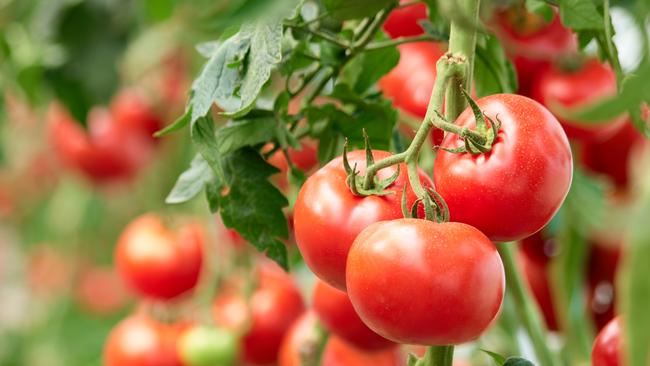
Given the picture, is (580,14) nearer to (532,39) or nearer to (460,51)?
(460,51)

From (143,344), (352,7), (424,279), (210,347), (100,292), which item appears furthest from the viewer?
(100,292)

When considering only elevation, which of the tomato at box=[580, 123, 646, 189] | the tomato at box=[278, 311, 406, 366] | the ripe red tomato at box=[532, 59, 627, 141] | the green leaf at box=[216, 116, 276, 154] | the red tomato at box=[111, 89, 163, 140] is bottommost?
the red tomato at box=[111, 89, 163, 140]

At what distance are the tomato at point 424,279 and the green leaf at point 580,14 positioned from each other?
0.50 ft

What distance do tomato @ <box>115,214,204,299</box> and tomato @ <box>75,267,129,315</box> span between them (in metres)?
1.05

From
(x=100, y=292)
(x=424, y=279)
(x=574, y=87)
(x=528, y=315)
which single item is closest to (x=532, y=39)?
(x=574, y=87)

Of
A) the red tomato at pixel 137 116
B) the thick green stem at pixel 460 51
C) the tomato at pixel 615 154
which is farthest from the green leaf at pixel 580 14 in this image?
the red tomato at pixel 137 116

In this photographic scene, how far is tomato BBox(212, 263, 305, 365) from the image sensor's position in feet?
3.82

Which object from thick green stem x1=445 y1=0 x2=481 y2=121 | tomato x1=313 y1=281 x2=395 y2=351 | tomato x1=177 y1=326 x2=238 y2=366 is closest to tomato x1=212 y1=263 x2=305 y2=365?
tomato x1=177 y1=326 x2=238 y2=366

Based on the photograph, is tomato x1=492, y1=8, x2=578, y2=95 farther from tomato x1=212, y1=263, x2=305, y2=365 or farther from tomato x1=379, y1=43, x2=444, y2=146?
tomato x1=212, y1=263, x2=305, y2=365

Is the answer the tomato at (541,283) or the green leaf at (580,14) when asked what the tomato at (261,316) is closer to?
the tomato at (541,283)

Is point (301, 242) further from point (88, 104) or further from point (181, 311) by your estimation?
point (88, 104)

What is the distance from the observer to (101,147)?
1.53 meters

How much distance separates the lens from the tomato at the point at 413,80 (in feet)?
2.66

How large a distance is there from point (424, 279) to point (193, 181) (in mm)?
227
